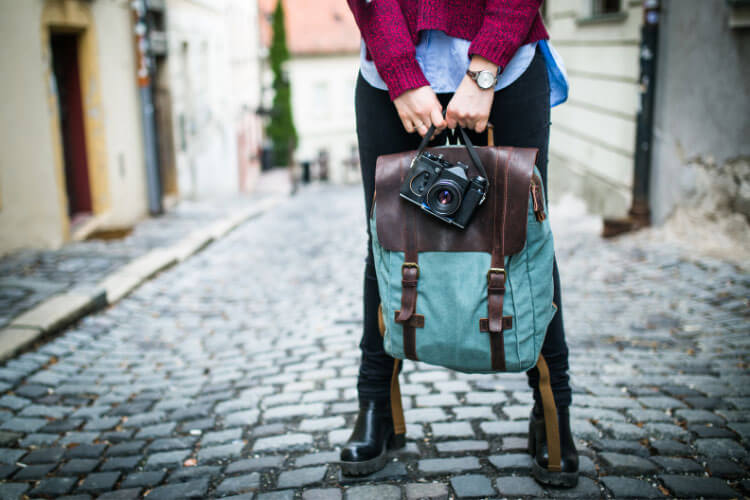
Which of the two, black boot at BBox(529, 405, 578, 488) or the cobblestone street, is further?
the cobblestone street

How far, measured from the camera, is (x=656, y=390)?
2.93 metres

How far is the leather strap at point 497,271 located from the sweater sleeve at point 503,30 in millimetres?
286

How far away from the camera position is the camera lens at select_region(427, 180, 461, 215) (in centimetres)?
172

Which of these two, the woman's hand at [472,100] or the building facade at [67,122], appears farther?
the building facade at [67,122]

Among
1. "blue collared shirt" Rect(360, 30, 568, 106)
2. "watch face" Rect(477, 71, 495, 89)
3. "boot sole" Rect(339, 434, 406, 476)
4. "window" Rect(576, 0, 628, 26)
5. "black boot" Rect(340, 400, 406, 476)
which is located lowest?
"boot sole" Rect(339, 434, 406, 476)

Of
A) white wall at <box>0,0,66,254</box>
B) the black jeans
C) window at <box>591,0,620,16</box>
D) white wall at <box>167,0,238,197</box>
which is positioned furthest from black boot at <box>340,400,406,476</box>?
white wall at <box>167,0,238,197</box>

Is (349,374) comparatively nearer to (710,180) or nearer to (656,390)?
(656,390)

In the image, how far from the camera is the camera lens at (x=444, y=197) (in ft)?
5.63

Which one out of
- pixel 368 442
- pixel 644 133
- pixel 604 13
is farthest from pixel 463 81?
pixel 604 13

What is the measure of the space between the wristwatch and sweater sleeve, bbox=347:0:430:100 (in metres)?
0.12

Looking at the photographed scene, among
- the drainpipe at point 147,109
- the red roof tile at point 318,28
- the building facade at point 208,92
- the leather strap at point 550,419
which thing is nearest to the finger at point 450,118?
the leather strap at point 550,419

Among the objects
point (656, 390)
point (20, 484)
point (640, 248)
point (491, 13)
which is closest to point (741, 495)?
point (656, 390)

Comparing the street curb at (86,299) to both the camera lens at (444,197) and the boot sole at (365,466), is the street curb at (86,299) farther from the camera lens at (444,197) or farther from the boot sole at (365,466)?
the camera lens at (444,197)

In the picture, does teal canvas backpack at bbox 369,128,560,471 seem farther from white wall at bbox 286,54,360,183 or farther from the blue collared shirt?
white wall at bbox 286,54,360,183
